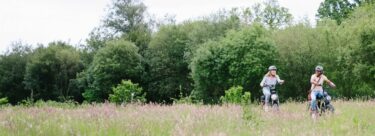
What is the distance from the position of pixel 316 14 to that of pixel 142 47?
1014 inches

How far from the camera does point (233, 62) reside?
49.2 metres

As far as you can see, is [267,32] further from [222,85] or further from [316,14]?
[316,14]

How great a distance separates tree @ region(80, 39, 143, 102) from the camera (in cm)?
6356

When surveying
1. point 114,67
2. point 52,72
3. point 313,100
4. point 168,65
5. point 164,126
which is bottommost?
point 164,126

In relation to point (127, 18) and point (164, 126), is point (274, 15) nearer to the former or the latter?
point (127, 18)

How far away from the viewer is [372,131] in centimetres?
1000

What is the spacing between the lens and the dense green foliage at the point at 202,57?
152 feet

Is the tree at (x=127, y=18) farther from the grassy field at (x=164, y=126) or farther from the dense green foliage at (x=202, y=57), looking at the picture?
the grassy field at (x=164, y=126)

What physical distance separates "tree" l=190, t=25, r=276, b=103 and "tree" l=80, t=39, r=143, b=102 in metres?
12.6

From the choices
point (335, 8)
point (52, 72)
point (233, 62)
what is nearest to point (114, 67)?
point (52, 72)

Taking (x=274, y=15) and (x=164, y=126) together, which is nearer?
(x=164, y=126)

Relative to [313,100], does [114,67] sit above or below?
above

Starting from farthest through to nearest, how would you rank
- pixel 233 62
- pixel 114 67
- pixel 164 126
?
pixel 114 67
pixel 233 62
pixel 164 126

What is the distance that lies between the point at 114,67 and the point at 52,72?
541 inches
